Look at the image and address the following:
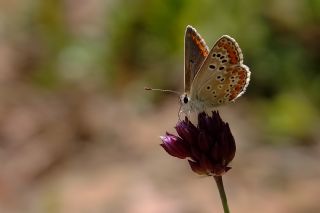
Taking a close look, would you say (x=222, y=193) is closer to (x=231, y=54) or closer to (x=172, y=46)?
(x=231, y=54)

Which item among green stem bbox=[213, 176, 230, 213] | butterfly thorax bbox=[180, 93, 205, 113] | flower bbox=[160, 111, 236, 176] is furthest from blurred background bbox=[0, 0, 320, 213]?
green stem bbox=[213, 176, 230, 213]

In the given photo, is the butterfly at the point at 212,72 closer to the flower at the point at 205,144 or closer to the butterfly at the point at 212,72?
the butterfly at the point at 212,72

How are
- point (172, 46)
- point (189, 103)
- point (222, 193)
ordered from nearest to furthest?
point (222, 193) → point (189, 103) → point (172, 46)

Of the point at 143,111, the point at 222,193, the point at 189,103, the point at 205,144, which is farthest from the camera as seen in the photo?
the point at 143,111

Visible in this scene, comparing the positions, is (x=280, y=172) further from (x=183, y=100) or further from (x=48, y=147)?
(x=183, y=100)

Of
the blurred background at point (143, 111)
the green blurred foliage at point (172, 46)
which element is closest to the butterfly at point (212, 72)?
the blurred background at point (143, 111)

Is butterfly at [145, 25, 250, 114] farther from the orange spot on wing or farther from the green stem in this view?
the green stem

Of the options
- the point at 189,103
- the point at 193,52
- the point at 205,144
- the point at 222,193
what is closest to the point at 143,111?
the point at 189,103
